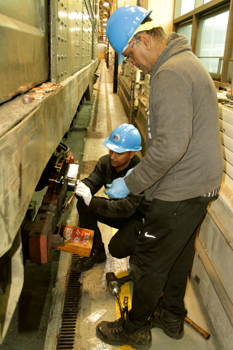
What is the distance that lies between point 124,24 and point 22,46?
0.58 m

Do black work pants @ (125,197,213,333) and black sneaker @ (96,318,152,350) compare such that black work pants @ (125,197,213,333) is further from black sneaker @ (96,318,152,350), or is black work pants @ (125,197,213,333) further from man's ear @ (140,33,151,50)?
man's ear @ (140,33,151,50)

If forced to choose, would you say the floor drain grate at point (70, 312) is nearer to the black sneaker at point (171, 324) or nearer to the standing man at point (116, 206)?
the standing man at point (116, 206)

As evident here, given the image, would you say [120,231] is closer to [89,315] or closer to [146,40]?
[89,315]

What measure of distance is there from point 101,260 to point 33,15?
6.76 ft

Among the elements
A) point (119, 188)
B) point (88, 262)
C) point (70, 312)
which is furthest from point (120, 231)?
point (70, 312)

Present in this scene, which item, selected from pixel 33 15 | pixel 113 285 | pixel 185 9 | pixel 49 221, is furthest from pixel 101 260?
pixel 185 9

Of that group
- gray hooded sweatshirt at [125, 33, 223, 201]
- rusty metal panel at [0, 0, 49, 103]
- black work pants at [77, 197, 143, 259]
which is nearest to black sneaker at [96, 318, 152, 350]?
black work pants at [77, 197, 143, 259]

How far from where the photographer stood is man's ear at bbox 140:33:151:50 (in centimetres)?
156

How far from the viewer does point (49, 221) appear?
1.69 m

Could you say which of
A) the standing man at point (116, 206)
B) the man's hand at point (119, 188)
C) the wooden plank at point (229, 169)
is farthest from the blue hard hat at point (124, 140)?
the wooden plank at point (229, 169)

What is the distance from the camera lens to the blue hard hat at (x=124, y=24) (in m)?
1.58

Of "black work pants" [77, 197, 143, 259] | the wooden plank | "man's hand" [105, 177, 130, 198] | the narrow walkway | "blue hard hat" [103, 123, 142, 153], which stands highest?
"blue hard hat" [103, 123, 142, 153]

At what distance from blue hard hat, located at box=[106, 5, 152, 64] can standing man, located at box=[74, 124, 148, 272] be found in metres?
0.98

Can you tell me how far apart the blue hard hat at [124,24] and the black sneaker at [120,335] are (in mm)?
1810
